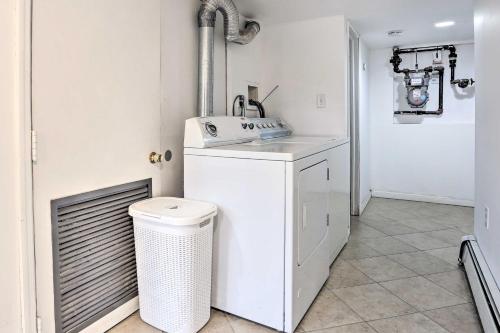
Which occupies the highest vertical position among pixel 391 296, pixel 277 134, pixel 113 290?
pixel 277 134

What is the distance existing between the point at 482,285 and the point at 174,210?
1.74 metres

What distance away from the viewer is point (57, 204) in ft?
4.91

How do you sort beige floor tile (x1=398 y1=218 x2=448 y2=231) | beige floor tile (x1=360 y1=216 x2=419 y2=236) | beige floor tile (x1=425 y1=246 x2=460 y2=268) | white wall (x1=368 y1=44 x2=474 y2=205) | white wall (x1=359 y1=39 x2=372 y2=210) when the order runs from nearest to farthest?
beige floor tile (x1=425 y1=246 x2=460 y2=268), beige floor tile (x1=360 y1=216 x2=419 y2=236), beige floor tile (x1=398 y1=218 x2=448 y2=231), white wall (x1=359 y1=39 x2=372 y2=210), white wall (x1=368 y1=44 x2=474 y2=205)

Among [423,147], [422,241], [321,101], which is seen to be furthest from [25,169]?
[423,147]

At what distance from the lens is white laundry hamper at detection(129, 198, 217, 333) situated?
163 cm

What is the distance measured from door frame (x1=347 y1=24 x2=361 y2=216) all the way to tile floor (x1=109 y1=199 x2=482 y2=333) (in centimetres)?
39

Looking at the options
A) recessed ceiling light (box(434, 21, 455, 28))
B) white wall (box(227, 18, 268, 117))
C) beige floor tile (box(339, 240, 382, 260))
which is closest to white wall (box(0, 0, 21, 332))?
white wall (box(227, 18, 268, 117))

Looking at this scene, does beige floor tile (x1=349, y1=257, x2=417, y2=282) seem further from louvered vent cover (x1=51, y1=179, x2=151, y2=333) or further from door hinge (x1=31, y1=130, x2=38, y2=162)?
door hinge (x1=31, y1=130, x2=38, y2=162)

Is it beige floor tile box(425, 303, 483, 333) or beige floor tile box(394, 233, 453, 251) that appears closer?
beige floor tile box(425, 303, 483, 333)

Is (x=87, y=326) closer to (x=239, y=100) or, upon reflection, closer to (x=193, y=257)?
(x=193, y=257)

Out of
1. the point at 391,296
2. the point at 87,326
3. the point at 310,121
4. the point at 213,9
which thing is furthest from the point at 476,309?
the point at 213,9

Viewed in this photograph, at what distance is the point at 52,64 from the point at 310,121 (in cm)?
222

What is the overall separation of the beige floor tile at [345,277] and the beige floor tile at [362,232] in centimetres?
69

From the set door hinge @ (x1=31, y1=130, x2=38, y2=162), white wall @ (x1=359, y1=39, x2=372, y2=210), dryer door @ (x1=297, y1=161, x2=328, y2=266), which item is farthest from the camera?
white wall @ (x1=359, y1=39, x2=372, y2=210)
